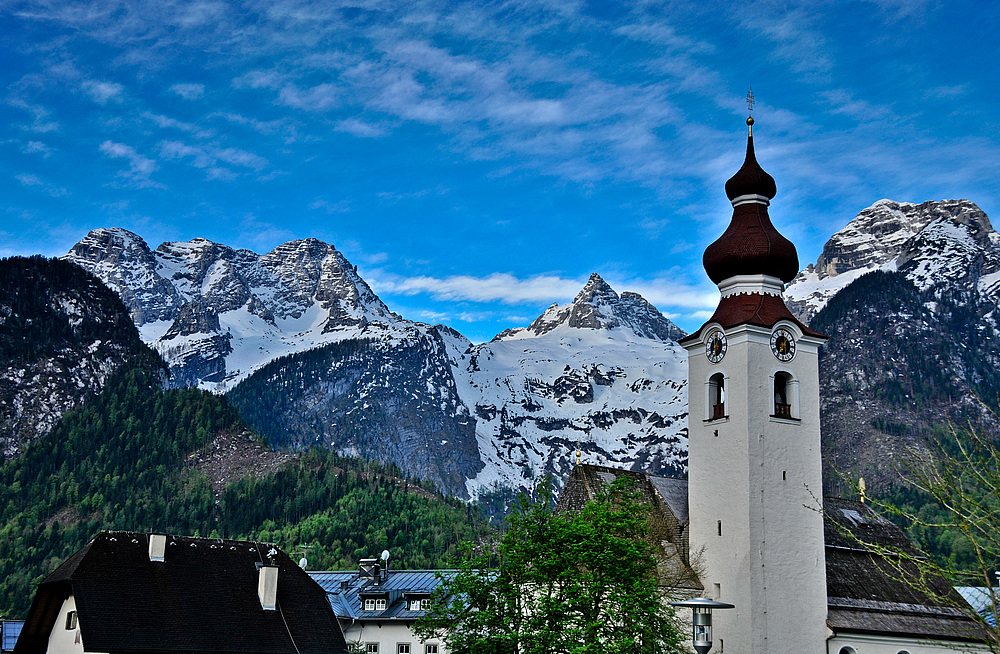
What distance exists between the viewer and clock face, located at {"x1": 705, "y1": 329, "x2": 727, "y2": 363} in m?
55.7

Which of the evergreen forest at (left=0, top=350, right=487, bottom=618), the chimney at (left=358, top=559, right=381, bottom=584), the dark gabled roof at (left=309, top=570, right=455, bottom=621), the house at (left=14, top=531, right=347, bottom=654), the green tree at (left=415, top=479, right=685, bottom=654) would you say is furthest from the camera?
the evergreen forest at (left=0, top=350, right=487, bottom=618)

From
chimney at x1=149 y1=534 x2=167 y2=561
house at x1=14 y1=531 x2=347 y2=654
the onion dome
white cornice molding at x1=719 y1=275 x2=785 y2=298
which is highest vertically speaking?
the onion dome

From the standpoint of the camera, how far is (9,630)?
231ft

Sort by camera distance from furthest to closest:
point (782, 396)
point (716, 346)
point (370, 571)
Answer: point (370, 571) < point (716, 346) < point (782, 396)

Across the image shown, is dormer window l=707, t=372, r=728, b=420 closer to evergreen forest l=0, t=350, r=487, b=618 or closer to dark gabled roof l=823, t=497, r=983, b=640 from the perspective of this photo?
dark gabled roof l=823, t=497, r=983, b=640

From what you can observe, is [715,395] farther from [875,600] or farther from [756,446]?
[875,600]

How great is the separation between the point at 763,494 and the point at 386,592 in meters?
35.3

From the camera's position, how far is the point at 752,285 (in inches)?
2205

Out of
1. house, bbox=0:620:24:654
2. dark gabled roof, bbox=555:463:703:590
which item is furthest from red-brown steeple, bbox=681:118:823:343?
house, bbox=0:620:24:654

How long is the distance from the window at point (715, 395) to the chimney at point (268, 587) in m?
23.2

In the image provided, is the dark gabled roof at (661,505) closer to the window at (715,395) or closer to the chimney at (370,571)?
the window at (715,395)

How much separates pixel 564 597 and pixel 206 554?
2536cm

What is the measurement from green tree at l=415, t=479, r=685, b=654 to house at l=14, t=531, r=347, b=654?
15.8 m

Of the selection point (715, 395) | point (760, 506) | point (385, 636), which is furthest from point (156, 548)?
point (760, 506)
